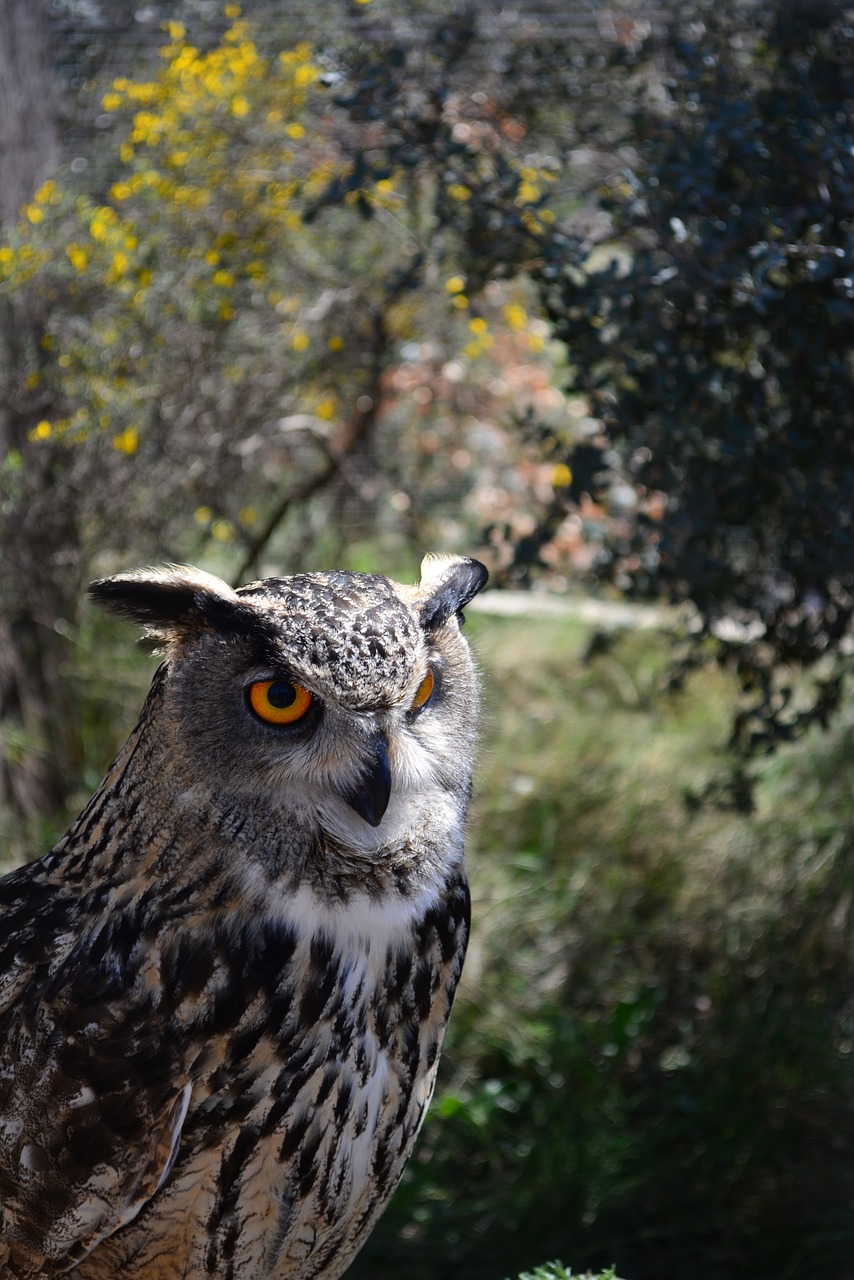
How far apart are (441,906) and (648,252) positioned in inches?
47.9

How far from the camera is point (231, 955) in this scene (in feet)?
4.70

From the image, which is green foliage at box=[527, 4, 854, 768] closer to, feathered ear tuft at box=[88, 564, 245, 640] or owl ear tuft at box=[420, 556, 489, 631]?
owl ear tuft at box=[420, 556, 489, 631]

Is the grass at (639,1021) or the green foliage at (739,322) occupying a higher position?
the green foliage at (739,322)

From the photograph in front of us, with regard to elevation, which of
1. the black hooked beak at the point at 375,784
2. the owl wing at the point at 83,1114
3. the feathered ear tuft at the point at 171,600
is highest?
the feathered ear tuft at the point at 171,600

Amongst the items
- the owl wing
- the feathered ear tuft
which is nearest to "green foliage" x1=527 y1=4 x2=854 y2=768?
the feathered ear tuft

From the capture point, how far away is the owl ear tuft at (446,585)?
1.51 meters

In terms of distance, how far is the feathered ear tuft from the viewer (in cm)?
140

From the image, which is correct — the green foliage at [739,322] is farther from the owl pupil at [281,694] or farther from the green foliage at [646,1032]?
the owl pupil at [281,694]

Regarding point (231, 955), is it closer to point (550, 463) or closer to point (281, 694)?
point (281, 694)

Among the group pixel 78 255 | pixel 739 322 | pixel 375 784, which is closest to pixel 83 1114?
pixel 375 784

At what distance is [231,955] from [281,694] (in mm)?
325

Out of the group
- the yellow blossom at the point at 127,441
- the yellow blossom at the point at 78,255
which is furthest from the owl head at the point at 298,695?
the yellow blossom at the point at 78,255

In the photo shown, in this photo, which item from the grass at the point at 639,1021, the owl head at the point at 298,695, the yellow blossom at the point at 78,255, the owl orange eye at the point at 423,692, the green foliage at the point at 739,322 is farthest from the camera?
the yellow blossom at the point at 78,255

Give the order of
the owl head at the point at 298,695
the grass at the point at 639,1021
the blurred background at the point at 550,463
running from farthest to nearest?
the grass at the point at 639,1021 → the blurred background at the point at 550,463 → the owl head at the point at 298,695
